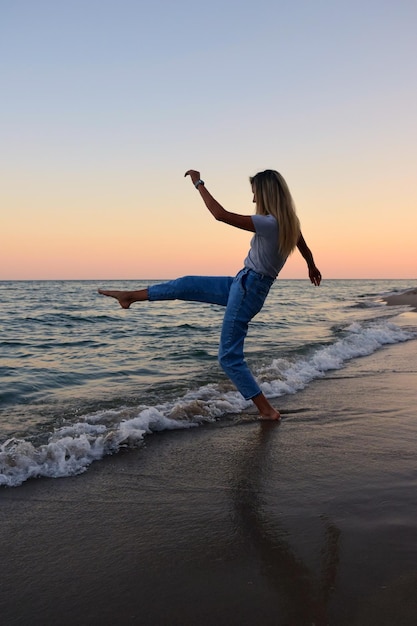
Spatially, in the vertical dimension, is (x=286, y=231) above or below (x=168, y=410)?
above

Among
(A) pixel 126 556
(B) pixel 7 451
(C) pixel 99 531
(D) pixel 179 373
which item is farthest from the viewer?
(D) pixel 179 373

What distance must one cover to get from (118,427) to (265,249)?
1775mm

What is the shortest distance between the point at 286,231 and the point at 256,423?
1550 millimetres

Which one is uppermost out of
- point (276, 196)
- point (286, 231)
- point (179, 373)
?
point (276, 196)

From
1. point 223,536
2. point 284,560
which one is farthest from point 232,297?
point 284,560

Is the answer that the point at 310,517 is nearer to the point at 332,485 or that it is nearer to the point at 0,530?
the point at 332,485

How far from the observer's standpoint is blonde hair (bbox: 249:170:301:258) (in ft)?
12.6

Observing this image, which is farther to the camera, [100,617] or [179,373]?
[179,373]

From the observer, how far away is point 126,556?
2070 millimetres

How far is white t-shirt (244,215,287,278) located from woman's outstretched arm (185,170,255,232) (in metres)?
0.06

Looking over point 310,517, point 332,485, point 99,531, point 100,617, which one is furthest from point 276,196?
point 100,617

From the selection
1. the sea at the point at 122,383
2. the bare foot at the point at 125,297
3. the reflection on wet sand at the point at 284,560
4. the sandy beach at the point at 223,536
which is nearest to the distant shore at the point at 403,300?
the sea at the point at 122,383

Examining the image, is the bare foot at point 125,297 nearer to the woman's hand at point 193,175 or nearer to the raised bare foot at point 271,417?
the woman's hand at point 193,175

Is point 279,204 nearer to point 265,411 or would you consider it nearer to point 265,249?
point 265,249
